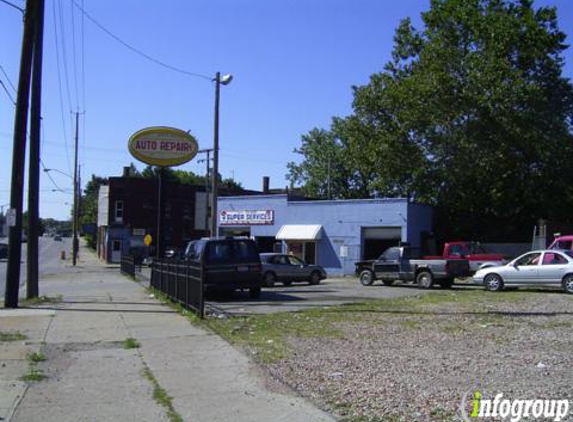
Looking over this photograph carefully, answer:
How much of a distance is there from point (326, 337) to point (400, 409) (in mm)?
4816

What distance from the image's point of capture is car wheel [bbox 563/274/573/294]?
22.2 metres

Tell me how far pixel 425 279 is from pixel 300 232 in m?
18.3

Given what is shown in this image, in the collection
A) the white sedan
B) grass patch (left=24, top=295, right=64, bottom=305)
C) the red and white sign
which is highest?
the red and white sign

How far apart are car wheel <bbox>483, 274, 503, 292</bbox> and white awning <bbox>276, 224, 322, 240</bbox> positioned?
1999cm

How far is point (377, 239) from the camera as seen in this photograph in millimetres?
41656

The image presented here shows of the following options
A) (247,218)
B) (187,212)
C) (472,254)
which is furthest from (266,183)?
(472,254)

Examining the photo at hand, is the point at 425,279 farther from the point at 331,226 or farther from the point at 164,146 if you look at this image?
the point at 331,226

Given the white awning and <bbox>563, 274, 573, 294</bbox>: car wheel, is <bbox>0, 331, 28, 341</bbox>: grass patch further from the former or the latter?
the white awning

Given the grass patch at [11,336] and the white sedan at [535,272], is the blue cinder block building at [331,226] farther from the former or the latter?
the grass patch at [11,336]

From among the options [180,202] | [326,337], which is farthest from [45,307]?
[180,202]

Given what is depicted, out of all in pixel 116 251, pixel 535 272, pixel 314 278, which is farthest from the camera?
pixel 116 251

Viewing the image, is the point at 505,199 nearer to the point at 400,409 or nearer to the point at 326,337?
the point at 326,337

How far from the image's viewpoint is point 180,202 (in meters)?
72.9

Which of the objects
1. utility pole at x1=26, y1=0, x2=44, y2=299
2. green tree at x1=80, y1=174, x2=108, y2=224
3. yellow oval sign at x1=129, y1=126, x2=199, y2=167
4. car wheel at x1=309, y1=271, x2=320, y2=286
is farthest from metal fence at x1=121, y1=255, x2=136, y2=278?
green tree at x1=80, y1=174, x2=108, y2=224
